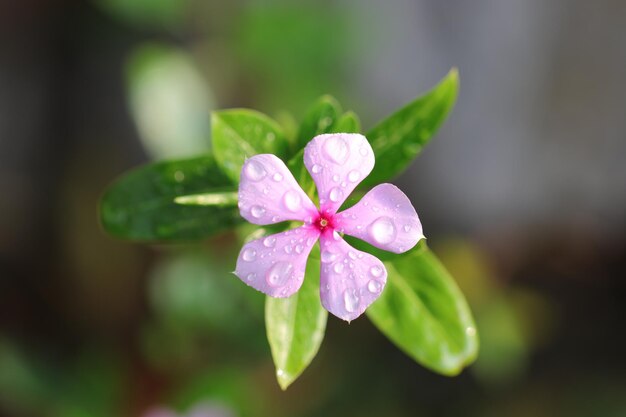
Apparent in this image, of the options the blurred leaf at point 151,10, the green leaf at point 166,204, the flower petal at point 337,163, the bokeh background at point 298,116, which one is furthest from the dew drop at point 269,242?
the blurred leaf at point 151,10

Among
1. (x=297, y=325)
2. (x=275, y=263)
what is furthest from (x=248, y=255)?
(x=297, y=325)

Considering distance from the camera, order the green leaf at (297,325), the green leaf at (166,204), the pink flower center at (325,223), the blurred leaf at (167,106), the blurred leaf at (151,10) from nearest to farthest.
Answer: the pink flower center at (325,223) < the green leaf at (297,325) < the green leaf at (166,204) < the blurred leaf at (167,106) < the blurred leaf at (151,10)

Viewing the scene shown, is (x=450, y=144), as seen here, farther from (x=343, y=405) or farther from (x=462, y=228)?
(x=343, y=405)

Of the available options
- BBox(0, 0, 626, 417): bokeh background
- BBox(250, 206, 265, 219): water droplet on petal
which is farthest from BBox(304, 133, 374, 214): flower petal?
BBox(0, 0, 626, 417): bokeh background

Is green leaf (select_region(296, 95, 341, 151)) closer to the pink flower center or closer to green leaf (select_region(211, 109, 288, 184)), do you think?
green leaf (select_region(211, 109, 288, 184))

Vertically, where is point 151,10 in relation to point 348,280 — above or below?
below

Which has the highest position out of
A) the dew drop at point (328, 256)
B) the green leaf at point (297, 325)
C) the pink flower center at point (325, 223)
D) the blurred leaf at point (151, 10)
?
the pink flower center at point (325, 223)

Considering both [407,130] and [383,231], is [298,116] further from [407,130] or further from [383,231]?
[383,231]

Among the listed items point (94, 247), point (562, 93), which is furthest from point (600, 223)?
point (94, 247)

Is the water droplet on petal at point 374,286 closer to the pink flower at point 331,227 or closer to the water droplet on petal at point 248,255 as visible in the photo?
the pink flower at point 331,227
